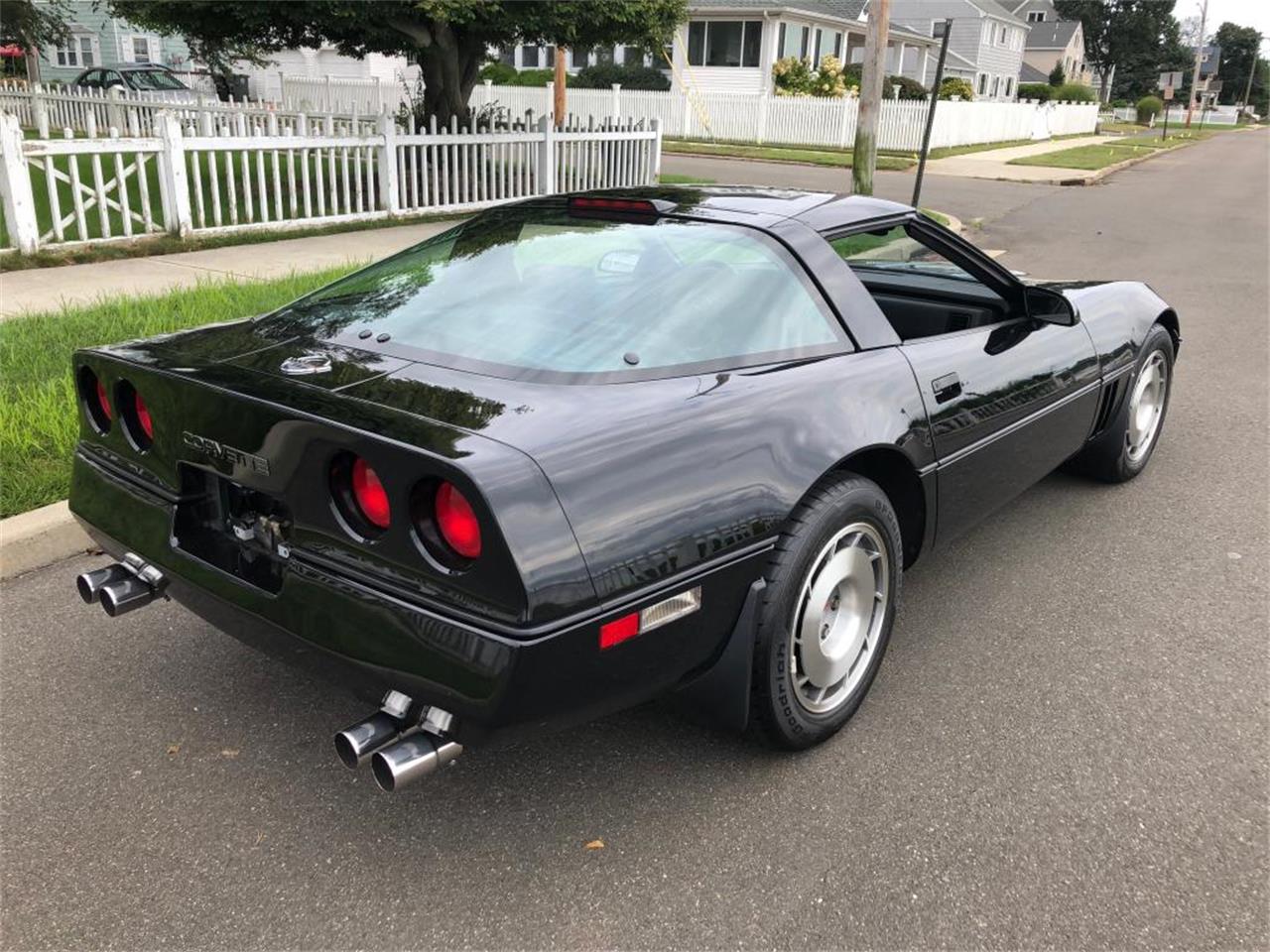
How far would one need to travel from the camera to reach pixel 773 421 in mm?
2494

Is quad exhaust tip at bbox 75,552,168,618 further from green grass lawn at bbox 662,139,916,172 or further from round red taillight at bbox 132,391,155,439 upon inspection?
green grass lawn at bbox 662,139,916,172

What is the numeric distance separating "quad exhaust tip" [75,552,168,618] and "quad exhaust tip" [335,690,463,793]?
878mm

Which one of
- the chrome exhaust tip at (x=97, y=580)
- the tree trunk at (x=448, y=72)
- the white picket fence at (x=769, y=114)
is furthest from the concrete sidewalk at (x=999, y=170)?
the chrome exhaust tip at (x=97, y=580)

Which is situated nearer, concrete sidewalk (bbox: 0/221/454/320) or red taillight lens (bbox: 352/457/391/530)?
red taillight lens (bbox: 352/457/391/530)

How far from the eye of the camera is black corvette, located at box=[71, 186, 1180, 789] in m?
2.05

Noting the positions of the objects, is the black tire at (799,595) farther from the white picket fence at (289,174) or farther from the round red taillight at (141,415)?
the white picket fence at (289,174)

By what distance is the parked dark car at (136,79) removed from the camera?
2686 cm

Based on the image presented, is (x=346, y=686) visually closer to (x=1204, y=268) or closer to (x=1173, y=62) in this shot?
(x=1204, y=268)

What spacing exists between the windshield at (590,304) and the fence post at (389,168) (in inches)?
355

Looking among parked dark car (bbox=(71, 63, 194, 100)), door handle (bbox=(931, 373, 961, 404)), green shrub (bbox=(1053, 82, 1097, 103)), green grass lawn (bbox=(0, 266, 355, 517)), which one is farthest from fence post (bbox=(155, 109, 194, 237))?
green shrub (bbox=(1053, 82, 1097, 103))

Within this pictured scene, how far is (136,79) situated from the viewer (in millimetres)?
28219

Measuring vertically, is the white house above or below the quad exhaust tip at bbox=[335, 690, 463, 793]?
above

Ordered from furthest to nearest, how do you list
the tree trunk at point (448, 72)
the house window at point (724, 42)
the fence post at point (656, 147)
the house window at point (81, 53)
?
the house window at point (81, 53) < the house window at point (724, 42) < the fence post at point (656, 147) < the tree trunk at point (448, 72)

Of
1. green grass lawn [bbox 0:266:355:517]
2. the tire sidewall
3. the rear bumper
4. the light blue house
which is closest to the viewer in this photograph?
the rear bumper
